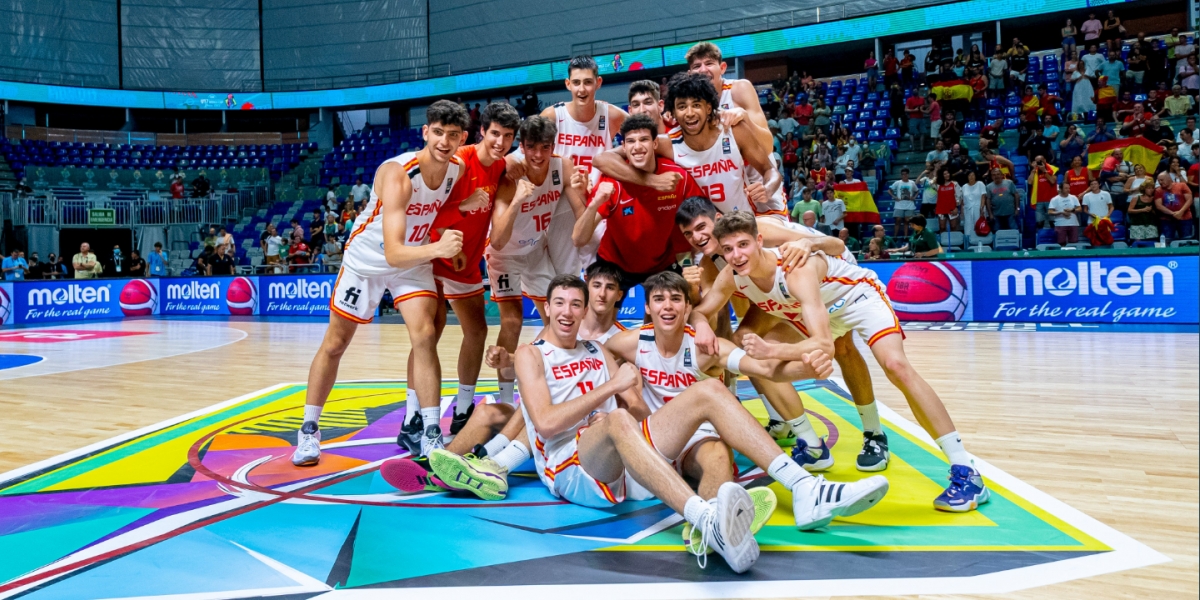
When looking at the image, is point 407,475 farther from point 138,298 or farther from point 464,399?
point 138,298

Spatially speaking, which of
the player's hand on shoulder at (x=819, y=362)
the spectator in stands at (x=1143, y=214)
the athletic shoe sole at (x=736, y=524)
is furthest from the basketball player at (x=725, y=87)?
the spectator in stands at (x=1143, y=214)

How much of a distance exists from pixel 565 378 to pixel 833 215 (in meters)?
10.5

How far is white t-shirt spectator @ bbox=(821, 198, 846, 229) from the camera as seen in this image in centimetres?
1376

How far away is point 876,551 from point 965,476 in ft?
2.88

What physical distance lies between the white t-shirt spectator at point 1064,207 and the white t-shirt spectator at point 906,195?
2.35 metres

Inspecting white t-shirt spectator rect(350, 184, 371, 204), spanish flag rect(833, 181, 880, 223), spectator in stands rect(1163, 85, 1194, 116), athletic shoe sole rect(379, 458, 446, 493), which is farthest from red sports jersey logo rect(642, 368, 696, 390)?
white t-shirt spectator rect(350, 184, 371, 204)

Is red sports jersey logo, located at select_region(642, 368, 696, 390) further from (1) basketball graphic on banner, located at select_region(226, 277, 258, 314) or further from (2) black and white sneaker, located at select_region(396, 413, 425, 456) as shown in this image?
(1) basketball graphic on banner, located at select_region(226, 277, 258, 314)

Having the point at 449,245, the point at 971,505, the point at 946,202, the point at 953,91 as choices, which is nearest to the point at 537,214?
the point at 449,245

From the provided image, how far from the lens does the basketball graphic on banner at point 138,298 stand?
19.2 metres

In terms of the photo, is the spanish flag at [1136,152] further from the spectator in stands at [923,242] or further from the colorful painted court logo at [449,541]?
the colorful painted court logo at [449,541]

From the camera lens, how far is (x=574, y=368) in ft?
14.5

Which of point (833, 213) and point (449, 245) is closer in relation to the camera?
point (449, 245)

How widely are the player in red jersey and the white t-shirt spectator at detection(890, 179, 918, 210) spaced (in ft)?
31.1

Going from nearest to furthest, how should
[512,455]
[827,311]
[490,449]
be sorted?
[827,311]
[512,455]
[490,449]
